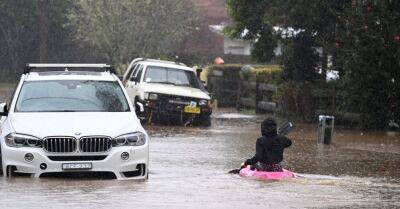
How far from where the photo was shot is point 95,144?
12875 millimetres

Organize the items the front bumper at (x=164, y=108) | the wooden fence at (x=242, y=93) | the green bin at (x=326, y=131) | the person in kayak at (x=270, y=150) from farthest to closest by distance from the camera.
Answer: the wooden fence at (x=242, y=93) → the front bumper at (x=164, y=108) → the green bin at (x=326, y=131) → the person in kayak at (x=270, y=150)

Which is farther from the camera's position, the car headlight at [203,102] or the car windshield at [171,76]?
the car windshield at [171,76]

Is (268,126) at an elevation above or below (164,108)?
above

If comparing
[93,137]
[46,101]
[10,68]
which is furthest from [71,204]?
[10,68]

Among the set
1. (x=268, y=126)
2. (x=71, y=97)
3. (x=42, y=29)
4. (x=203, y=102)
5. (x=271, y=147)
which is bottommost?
(x=203, y=102)

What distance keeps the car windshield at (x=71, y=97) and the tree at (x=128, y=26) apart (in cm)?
3077

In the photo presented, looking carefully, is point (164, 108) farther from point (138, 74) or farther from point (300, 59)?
point (300, 59)

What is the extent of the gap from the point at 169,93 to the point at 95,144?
1310cm

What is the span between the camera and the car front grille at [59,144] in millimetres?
12742

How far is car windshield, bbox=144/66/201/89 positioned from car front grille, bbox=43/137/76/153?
14400 millimetres

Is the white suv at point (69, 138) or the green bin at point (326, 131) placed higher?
the white suv at point (69, 138)

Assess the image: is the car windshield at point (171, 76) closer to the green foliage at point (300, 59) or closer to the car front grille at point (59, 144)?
the green foliage at point (300, 59)

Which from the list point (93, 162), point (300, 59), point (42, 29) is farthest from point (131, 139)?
point (42, 29)

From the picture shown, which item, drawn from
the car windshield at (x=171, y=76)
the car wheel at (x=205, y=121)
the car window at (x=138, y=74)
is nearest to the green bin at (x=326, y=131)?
the car wheel at (x=205, y=121)
